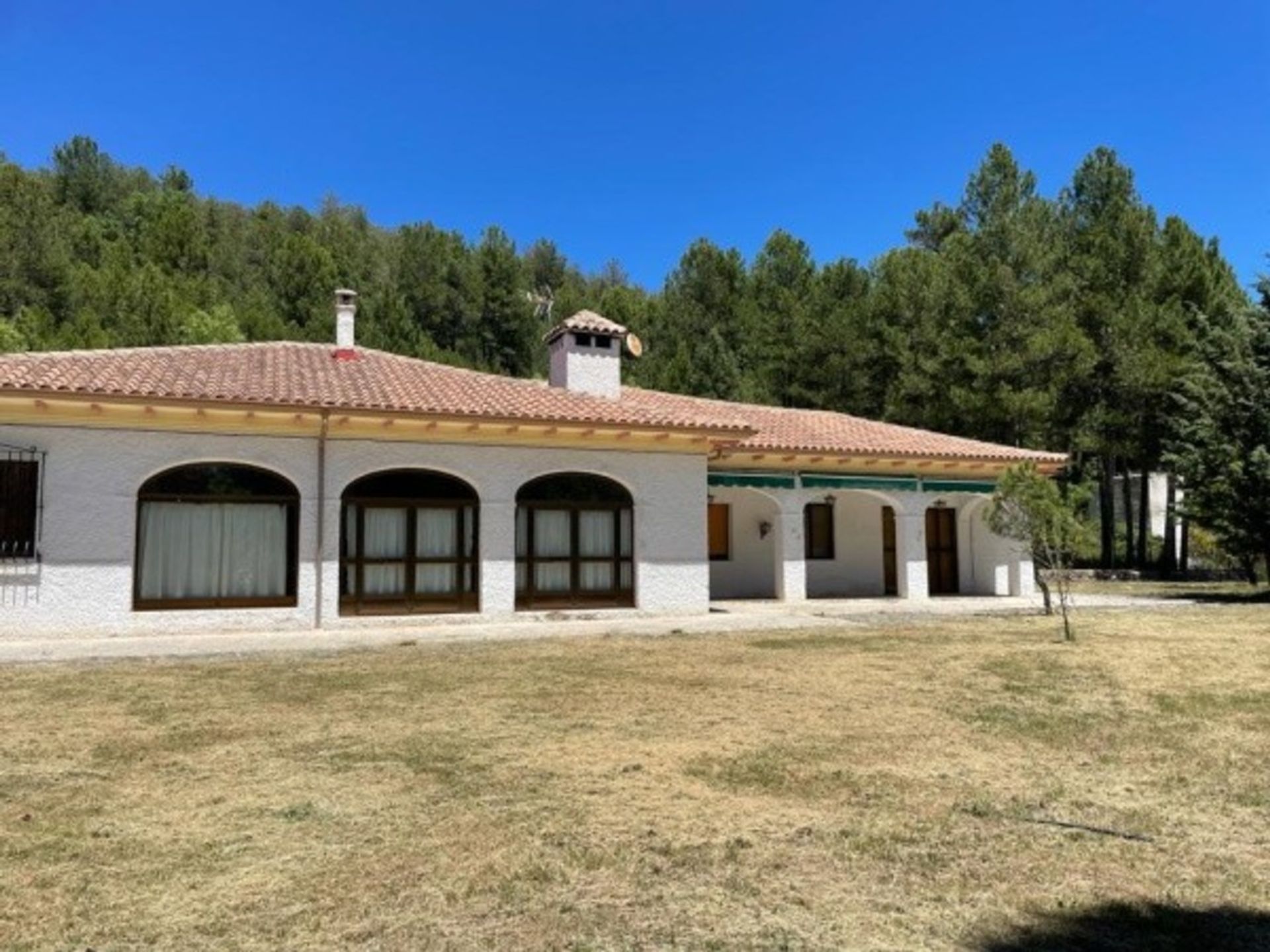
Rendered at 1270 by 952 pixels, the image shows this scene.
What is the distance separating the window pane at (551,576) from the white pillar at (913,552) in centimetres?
831

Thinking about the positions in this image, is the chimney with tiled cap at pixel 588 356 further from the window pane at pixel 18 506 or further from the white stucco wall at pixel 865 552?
the window pane at pixel 18 506

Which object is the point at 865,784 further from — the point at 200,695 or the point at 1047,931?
the point at 200,695

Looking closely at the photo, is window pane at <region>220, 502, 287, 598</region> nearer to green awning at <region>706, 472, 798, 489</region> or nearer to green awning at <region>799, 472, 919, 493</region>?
green awning at <region>706, 472, 798, 489</region>

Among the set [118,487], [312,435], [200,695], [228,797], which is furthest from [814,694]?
[118,487]

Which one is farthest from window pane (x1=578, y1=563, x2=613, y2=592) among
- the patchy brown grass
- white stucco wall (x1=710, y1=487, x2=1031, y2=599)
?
the patchy brown grass

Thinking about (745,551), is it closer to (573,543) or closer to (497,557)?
(573,543)

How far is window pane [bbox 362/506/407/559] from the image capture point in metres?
15.2

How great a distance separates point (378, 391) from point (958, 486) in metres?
13.3

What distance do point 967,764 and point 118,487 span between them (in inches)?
490

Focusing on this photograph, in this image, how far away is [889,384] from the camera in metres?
36.2

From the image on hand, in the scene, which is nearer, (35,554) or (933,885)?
(933,885)

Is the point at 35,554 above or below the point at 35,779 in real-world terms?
above

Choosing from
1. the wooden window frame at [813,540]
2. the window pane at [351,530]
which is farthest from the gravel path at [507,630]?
the wooden window frame at [813,540]

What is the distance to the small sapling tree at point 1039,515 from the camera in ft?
48.4
